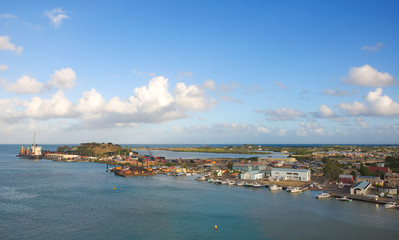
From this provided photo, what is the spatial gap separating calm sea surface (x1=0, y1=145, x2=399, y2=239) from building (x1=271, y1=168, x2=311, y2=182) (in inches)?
300

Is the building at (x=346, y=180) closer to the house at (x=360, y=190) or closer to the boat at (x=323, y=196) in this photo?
the house at (x=360, y=190)

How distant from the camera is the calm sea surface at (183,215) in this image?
17.8 meters

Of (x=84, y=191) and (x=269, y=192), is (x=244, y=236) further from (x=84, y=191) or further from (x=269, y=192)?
(x=84, y=191)

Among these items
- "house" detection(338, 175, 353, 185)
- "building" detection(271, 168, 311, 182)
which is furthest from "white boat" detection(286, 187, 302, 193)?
"house" detection(338, 175, 353, 185)

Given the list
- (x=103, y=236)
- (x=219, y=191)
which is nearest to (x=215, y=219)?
(x=103, y=236)

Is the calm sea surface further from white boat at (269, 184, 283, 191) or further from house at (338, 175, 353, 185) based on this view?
house at (338, 175, 353, 185)

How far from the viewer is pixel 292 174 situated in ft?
126

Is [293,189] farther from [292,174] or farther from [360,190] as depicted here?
[292,174]

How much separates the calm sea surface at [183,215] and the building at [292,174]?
25.0 ft

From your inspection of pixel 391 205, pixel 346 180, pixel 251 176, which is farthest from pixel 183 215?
pixel 346 180

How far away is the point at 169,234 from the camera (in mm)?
17578

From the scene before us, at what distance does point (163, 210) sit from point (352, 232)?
14.0 metres

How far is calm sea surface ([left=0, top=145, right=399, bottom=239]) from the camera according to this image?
701 inches

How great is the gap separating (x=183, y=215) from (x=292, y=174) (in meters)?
21.9
